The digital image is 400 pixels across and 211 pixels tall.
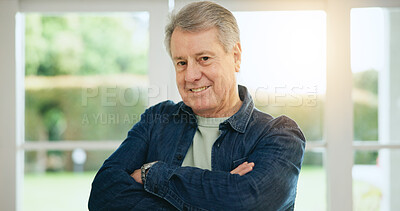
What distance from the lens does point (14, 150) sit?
2355 mm

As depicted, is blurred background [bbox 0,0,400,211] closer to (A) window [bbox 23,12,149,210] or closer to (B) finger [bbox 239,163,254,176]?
(A) window [bbox 23,12,149,210]

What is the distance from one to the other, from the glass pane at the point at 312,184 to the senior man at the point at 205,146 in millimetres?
904

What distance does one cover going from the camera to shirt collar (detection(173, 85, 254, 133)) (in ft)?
5.25

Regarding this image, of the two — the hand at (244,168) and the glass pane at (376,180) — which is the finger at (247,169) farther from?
the glass pane at (376,180)

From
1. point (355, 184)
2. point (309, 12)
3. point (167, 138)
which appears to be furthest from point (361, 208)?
point (167, 138)

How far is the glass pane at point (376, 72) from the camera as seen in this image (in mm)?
2400

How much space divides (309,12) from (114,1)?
1.21m

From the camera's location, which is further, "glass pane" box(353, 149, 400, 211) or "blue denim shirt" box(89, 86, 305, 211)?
"glass pane" box(353, 149, 400, 211)

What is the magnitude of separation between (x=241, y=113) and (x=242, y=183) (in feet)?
1.12

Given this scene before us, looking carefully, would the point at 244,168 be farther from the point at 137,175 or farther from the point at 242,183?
the point at 137,175

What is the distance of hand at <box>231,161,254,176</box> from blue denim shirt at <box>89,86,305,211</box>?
0.07ft

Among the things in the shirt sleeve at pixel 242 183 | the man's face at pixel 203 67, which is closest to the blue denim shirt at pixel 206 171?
the shirt sleeve at pixel 242 183

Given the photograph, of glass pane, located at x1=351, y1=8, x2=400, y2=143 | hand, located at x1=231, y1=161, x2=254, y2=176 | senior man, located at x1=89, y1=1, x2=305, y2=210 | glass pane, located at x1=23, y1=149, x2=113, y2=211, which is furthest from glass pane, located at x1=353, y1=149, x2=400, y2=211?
glass pane, located at x1=23, y1=149, x2=113, y2=211

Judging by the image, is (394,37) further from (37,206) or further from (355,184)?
(37,206)
